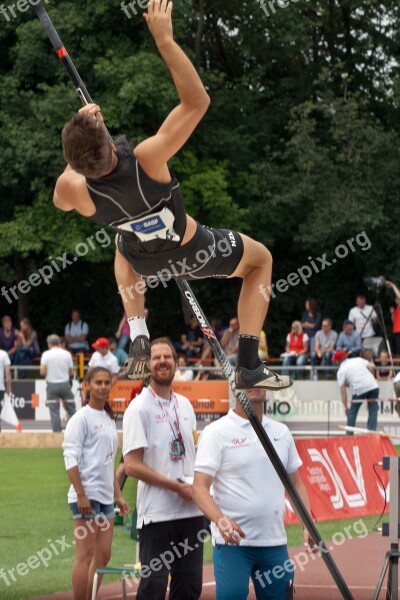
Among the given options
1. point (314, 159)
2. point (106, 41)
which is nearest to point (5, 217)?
point (106, 41)

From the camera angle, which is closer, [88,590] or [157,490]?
[157,490]

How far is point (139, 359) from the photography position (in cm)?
580

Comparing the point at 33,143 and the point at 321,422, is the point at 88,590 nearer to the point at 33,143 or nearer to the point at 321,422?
the point at 321,422

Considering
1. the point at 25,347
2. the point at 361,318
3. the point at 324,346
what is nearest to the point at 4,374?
the point at 25,347

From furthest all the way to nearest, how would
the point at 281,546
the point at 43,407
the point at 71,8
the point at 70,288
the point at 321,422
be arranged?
the point at 70,288
the point at 71,8
the point at 43,407
the point at 321,422
the point at 281,546

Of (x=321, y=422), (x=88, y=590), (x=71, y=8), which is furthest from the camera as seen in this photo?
(x=71, y=8)

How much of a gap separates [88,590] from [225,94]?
86.6 ft

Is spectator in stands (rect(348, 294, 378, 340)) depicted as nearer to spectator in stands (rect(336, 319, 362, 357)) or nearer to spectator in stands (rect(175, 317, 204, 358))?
spectator in stands (rect(336, 319, 362, 357))

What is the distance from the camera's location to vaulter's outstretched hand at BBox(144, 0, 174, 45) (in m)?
4.81

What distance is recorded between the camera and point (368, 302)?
33.9 meters

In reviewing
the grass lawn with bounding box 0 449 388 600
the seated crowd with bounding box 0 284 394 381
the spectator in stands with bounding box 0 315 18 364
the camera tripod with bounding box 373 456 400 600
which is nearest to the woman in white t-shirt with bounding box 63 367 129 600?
the grass lawn with bounding box 0 449 388 600

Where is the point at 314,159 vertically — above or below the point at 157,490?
above

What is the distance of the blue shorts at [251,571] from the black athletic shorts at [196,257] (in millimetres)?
2681

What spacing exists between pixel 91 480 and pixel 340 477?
607 centimetres
